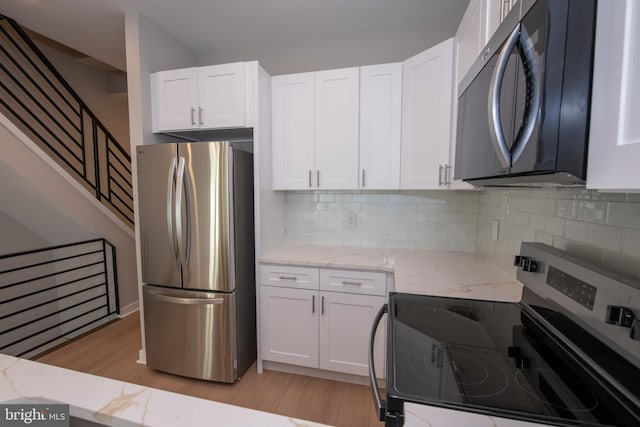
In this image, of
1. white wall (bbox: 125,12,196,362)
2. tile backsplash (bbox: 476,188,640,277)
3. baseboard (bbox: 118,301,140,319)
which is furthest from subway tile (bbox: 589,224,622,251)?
baseboard (bbox: 118,301,140,319)

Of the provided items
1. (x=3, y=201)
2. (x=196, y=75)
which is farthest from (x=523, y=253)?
(x=3, y=201)

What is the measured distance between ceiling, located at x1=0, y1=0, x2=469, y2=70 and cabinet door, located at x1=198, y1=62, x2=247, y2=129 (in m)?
0.44

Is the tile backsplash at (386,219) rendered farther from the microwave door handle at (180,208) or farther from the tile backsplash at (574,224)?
the microwave door handle at (180,208)

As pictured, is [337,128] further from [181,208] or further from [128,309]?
[128,309]

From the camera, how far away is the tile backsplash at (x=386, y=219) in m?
2.28

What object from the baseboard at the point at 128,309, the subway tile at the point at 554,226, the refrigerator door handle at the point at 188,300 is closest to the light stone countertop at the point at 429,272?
the subway tile at the point at 554,226

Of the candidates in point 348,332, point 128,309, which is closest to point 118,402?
point 348,332

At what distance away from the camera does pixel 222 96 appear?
2.14 metres

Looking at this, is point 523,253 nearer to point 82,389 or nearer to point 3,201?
point 82,389

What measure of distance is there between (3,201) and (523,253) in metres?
3.92

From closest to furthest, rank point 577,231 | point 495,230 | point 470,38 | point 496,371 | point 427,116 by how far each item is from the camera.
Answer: point 496,371
point 577,231
point 470,38
point 495,230
point 427,116

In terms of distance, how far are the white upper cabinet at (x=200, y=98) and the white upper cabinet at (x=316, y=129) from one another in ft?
1.00

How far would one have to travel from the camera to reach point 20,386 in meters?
0.64

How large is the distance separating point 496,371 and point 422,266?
1.13m
